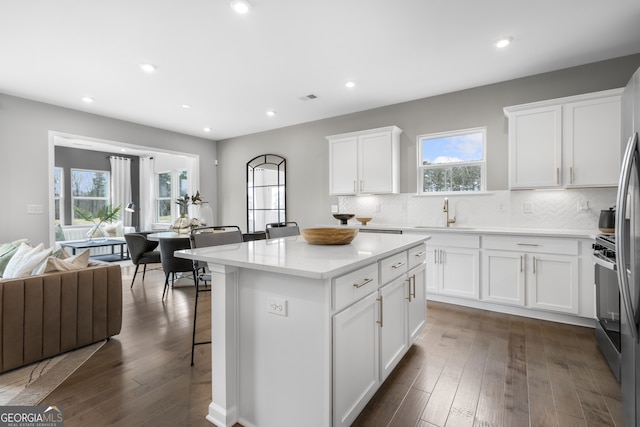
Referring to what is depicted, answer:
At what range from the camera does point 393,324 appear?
2.04 m

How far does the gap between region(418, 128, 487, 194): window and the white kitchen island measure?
2.81m

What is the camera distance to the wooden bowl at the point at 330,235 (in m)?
2.15

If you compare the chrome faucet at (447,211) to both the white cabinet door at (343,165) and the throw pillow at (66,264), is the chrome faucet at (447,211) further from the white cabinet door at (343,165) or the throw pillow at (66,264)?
the throw pillow at (66,264)

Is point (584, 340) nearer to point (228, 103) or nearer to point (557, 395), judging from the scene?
point (557, 395)

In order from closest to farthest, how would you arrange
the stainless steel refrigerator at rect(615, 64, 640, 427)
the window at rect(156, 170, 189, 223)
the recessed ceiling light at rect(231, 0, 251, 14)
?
the stainless steel refrigerator at rect(615, 64, 640, 427)
the recessed ceiling light at rect(231, 0, 251, 14)
the window at rect(156, 170, 189, 223)

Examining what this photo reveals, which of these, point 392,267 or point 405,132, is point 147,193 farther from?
point 392,267

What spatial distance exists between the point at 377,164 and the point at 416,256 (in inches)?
86.8

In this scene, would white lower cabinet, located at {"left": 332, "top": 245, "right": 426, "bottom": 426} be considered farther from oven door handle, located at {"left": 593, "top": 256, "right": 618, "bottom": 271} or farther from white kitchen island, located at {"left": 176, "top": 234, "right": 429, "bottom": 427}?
oven door handle, located at {"left": 593, "top": 256, "right": 618, "bottom": 271}

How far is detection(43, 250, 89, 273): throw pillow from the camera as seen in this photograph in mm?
2430

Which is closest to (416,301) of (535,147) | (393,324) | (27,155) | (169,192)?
(393,324)

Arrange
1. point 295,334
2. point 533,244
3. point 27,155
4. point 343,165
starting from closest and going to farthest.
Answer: point 295,334
point 533,244
point 27,155
point 343,165

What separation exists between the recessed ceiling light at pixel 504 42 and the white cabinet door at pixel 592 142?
980 mm

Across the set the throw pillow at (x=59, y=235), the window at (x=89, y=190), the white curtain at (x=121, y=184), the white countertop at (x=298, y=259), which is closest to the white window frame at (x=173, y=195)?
the white curtain at (x=121, y=184)

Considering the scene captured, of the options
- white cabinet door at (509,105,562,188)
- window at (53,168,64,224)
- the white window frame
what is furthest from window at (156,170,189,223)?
white cabinet door at (509,105,562,188)
